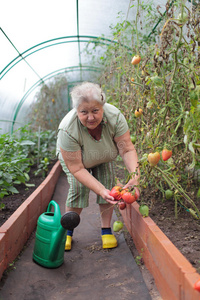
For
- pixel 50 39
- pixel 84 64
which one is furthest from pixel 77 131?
pixel 84 64

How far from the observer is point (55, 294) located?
66.2 inches

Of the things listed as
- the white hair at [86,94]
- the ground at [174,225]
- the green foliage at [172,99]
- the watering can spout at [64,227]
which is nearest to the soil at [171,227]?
the ground at [174,225]

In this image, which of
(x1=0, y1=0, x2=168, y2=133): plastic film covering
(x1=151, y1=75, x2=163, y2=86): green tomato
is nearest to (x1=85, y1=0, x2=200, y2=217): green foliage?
(x1=151, y1=75, x2=163, y2=86): green tomato

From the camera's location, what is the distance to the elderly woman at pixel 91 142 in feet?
6.18

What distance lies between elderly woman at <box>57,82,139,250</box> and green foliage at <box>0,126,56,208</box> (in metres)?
0.66

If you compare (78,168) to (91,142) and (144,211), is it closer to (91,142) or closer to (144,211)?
(91,142)

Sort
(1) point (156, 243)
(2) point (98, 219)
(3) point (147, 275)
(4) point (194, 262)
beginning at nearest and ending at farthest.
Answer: (4) point (194, 262), (1) point (156, 243), (3) point (147, 275), (2) point (98, 219)

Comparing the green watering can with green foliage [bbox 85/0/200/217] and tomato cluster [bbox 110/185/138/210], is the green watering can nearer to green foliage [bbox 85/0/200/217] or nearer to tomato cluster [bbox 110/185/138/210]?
tomato cluster [bbox 110/185/138/210]

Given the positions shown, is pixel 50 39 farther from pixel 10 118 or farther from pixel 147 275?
pixel 147 275

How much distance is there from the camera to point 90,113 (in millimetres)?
1875

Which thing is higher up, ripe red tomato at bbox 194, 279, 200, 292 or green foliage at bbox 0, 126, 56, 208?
green foliage at bbox 0, 126, 56, 208

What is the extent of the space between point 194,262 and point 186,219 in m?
0.65

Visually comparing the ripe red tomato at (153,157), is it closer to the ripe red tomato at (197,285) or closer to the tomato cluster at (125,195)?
the tomato cluster at (125,195)

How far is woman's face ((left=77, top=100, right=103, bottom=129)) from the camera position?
186cm
